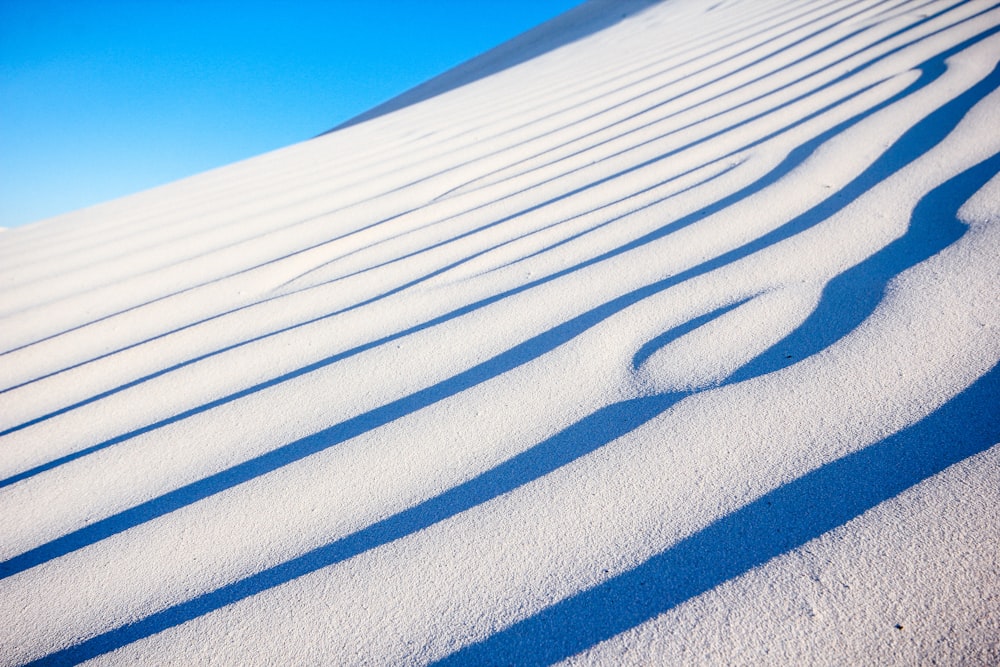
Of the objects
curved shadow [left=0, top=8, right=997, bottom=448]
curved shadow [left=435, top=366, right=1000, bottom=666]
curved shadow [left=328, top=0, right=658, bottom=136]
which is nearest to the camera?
curved shadow [left=435, top=366, right=1000, bottom=666]

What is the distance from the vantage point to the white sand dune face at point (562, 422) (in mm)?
620

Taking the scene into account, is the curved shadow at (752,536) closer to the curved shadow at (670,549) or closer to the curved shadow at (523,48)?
the curved shadow at (670,549)

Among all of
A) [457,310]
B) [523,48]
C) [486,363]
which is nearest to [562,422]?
[486,363]

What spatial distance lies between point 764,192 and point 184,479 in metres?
1.37

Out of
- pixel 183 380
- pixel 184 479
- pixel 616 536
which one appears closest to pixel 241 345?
pixel 183 380

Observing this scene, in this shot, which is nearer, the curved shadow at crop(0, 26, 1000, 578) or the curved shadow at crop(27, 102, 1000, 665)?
the curved shadow at crop(27, 102, 1000, 665)

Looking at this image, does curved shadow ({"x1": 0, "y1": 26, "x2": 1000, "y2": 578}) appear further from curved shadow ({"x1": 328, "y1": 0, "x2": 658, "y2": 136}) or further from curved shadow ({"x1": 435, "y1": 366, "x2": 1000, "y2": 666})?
curved shadow ({"x1": 328, "y1": 0, "x2": 658, "y2": 136})

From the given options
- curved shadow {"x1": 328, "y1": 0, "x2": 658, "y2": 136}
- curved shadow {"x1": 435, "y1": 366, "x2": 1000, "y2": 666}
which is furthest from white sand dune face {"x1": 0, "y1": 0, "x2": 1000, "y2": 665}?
curved shadow {"x1": 328, "y1": 0, "x2": 658, "y2": 136}

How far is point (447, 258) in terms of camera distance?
146 centimetres

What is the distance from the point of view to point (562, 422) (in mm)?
862

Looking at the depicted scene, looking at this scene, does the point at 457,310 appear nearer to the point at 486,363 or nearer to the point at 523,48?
the point at 486,363

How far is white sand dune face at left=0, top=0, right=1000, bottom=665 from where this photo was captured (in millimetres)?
620

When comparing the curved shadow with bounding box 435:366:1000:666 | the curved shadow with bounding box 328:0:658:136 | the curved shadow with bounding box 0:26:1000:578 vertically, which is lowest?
the curved shadow with bounding box 435:366:1000:666

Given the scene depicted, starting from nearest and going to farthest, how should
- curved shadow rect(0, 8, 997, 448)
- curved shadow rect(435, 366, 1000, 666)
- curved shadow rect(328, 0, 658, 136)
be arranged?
curved shadow rect(435, 366, 1000, 666) < curved shadow rect(0, 8, 997, 448) < curved shadow rect(328, 0, 658, 136)
